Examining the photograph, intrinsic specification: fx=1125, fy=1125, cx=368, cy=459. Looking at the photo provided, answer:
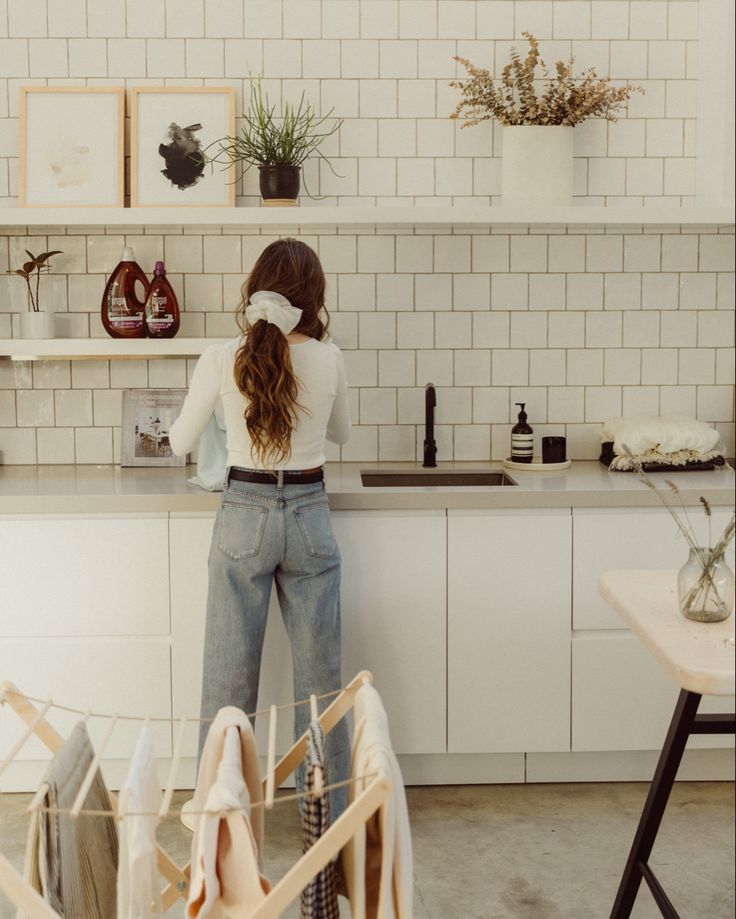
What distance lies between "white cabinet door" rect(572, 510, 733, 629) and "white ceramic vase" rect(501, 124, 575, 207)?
3.61ft

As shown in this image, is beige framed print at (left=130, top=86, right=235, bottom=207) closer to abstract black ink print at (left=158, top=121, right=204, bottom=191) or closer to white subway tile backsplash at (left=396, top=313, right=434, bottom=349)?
abstract black ink print at (left=158, top=121, right=204, bottom=191)

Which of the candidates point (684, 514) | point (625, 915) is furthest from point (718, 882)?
point (684, 514)

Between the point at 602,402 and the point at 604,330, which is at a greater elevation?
the point at 604,330

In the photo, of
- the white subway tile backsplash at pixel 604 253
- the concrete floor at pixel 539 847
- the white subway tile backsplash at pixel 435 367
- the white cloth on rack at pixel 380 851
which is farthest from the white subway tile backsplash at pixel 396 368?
the white cloth on rack at pixel 380 851

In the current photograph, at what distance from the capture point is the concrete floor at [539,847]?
2.83 meters

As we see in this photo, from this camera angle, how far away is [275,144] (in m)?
3.73

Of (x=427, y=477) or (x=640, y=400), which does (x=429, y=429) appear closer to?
(x=427, y=477)

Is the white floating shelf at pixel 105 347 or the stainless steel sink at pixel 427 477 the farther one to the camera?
the stainless steel sink at pixel 427 477

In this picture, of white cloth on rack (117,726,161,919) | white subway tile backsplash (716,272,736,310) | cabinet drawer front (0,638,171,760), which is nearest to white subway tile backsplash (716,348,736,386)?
white subway tile backsplash (716,272,736,310)

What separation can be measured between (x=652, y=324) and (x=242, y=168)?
5.07ft

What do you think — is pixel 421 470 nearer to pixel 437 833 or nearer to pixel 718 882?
pixel 437 833

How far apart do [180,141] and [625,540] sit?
6.55 ft

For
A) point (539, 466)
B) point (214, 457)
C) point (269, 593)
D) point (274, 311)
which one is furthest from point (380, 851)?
point (539, 466)

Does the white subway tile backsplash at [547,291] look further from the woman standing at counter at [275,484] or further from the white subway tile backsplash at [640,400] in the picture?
the woman standing at counter at [275,484]
